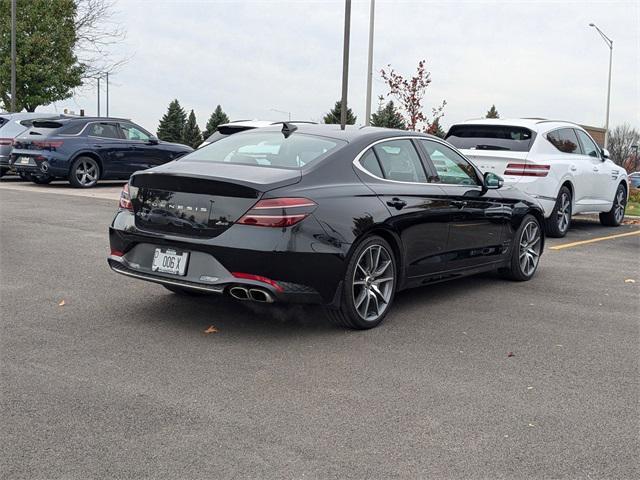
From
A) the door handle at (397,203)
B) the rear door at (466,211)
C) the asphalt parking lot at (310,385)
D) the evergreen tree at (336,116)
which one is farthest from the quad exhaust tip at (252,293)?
the evergreen tree at (336,116)

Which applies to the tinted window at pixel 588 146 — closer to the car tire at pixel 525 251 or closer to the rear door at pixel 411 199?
the car tire at pixel 525 251

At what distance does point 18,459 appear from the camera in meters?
3.31

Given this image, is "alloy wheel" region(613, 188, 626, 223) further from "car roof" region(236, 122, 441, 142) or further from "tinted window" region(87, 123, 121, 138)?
"tinted window" region(87, 123, 121, 138)

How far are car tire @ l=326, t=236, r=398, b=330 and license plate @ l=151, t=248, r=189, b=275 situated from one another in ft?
3.50

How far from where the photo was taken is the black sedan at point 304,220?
16.9ft

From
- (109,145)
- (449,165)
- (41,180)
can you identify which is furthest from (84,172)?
(449,165)

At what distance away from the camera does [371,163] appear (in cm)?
598

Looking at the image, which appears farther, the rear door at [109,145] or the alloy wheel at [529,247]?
the rear door at [109,145]

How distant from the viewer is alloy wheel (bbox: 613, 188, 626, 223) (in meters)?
13.9

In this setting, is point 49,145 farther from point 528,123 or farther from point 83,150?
point 528,123

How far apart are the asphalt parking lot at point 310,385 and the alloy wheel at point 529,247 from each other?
0.54 metres

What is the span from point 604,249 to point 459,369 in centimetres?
667

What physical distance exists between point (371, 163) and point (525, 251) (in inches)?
104

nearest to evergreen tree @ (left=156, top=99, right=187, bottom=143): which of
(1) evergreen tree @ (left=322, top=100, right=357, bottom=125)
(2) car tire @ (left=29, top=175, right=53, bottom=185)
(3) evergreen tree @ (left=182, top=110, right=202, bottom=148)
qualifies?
(3) evergreen tree @ (left=182, top=110, right=202, bottom=148)
